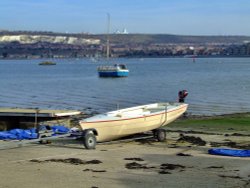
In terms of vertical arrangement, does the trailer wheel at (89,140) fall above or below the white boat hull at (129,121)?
below

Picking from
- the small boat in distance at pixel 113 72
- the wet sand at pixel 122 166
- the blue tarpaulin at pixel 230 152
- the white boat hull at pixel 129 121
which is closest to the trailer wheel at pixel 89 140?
the wet sand at pixel 122 166

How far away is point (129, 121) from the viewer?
57.7 ft

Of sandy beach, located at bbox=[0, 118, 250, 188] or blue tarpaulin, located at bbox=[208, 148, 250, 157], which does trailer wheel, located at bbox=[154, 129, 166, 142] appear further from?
blue tarpaulin, located at bbox=[208, 148, 250, 157]

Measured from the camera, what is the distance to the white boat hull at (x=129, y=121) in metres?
16.8

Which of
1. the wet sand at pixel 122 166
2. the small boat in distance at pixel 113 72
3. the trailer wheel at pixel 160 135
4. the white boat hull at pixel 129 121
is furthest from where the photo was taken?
the small boat in distance at pixel 113 72

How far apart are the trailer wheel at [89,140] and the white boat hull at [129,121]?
2.00 feet

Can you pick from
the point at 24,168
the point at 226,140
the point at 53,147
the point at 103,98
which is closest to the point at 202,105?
the point at 103,98

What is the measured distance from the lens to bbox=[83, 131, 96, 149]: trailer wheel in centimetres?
1575

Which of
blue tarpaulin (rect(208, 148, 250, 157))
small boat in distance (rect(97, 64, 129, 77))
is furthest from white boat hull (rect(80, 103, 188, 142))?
small boat in distance (rect(97, 64, 129, 77))

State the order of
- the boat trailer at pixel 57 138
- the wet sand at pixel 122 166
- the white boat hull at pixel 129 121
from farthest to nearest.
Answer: the white boat hull at pixel 129 121, the boat trailer at pixel 57 138, the wet sand at pixel 122 166

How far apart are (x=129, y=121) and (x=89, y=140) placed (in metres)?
2.15

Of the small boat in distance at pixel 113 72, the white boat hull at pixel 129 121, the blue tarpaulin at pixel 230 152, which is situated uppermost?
the white boat hull at pixel 129 121

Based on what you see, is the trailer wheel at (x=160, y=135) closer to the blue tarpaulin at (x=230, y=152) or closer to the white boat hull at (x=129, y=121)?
the white boat hull at (x=129, y=121)

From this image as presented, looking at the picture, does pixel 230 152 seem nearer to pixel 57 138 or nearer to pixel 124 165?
pixel 124 165
